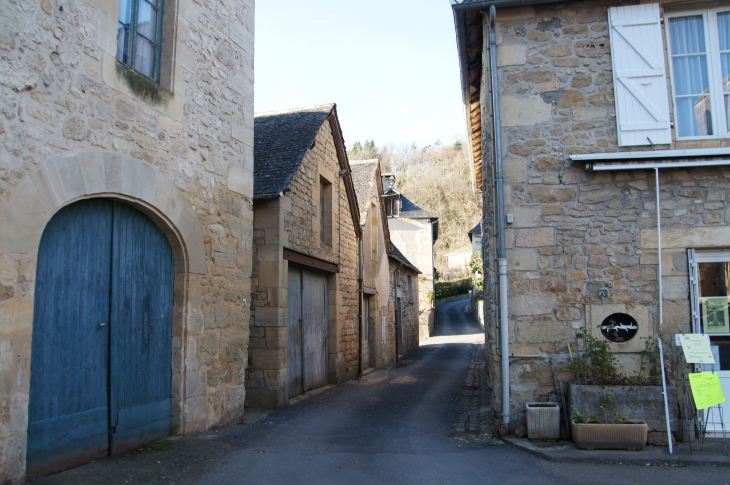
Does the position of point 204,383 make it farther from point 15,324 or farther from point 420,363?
point 420,363

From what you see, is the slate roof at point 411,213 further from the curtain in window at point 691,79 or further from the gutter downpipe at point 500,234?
the curtain in window at point 691,79

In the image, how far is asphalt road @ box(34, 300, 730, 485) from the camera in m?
4.75

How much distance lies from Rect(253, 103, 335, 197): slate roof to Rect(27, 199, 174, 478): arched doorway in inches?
128

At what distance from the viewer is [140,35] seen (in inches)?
226

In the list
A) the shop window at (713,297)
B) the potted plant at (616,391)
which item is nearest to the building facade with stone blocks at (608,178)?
the shop window at (713,297)

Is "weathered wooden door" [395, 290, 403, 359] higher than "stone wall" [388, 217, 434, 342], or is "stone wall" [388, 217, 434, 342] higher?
"stone wall" [388, 217, 434, 342]

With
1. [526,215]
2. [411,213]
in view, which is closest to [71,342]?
[526,215]

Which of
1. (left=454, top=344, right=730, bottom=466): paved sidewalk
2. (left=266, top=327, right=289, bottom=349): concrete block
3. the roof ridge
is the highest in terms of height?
the roof ridge

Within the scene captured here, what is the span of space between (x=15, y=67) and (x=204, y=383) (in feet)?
12.0

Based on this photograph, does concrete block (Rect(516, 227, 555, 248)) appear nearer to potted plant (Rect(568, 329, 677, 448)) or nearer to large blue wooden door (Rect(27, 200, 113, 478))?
potted plant (Rect(568, 329, 677, 448))

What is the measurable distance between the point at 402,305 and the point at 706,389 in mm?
15100

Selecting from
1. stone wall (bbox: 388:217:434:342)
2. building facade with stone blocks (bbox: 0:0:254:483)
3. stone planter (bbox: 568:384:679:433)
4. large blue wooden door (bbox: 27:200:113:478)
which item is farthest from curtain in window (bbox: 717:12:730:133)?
stone wall (bbox: 388:217:434:342)

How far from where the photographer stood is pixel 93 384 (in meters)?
4.99

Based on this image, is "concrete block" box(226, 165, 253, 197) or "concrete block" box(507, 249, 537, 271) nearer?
"concrete block" box(507, 249, 537, 271)
